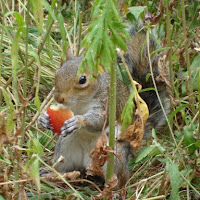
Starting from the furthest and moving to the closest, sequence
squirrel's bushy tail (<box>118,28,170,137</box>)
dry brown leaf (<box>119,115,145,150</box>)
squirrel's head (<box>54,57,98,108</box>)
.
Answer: squirrel's bushy tail (<box>118,28,170,137</box>) < squirrel's head (<box>54,57,98,108</box>) < dry brown leaf (<box>119,115,145,150</box>)

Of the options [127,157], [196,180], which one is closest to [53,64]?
[127,157]

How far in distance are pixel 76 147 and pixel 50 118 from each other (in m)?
0.34

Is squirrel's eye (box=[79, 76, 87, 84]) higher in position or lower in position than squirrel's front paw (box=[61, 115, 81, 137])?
higher

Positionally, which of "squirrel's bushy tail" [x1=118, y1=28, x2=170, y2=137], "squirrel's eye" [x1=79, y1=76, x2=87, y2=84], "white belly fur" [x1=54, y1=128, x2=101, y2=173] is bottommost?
"white belly fur" [x1=54, y1=128, x2=101, y2=173]

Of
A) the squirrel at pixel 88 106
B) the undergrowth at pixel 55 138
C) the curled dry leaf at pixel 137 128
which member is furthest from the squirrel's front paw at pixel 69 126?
the curled dry leaf at pixel 137 128

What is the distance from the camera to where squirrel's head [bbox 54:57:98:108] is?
2.01m

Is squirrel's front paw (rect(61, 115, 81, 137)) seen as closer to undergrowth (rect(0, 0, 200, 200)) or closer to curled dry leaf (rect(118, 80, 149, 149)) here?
undergrowth (rect(0, 0, 200, 200))

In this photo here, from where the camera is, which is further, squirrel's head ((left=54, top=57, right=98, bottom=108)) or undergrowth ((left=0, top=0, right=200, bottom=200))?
squirrel's head ((left=54, top=57, right=98, bottom=108))

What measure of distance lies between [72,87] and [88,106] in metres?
0.14

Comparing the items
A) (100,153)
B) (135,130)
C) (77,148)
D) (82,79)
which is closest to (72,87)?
(82,79)

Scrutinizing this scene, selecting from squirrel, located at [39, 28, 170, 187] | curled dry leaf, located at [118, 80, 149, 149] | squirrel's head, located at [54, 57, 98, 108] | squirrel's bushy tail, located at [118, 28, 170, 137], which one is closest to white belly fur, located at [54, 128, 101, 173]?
squirrel, located at [39, 28, 170, 187]

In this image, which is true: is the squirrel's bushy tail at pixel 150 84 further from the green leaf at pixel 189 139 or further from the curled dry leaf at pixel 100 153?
the curled dry leaf at pixel 100 153

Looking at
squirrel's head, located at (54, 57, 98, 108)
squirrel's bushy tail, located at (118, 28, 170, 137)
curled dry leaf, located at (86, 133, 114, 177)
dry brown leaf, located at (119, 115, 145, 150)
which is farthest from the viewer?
squirrel's bushy tail, located at (118, 28, 170, 137)

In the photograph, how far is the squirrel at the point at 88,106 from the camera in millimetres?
2020
